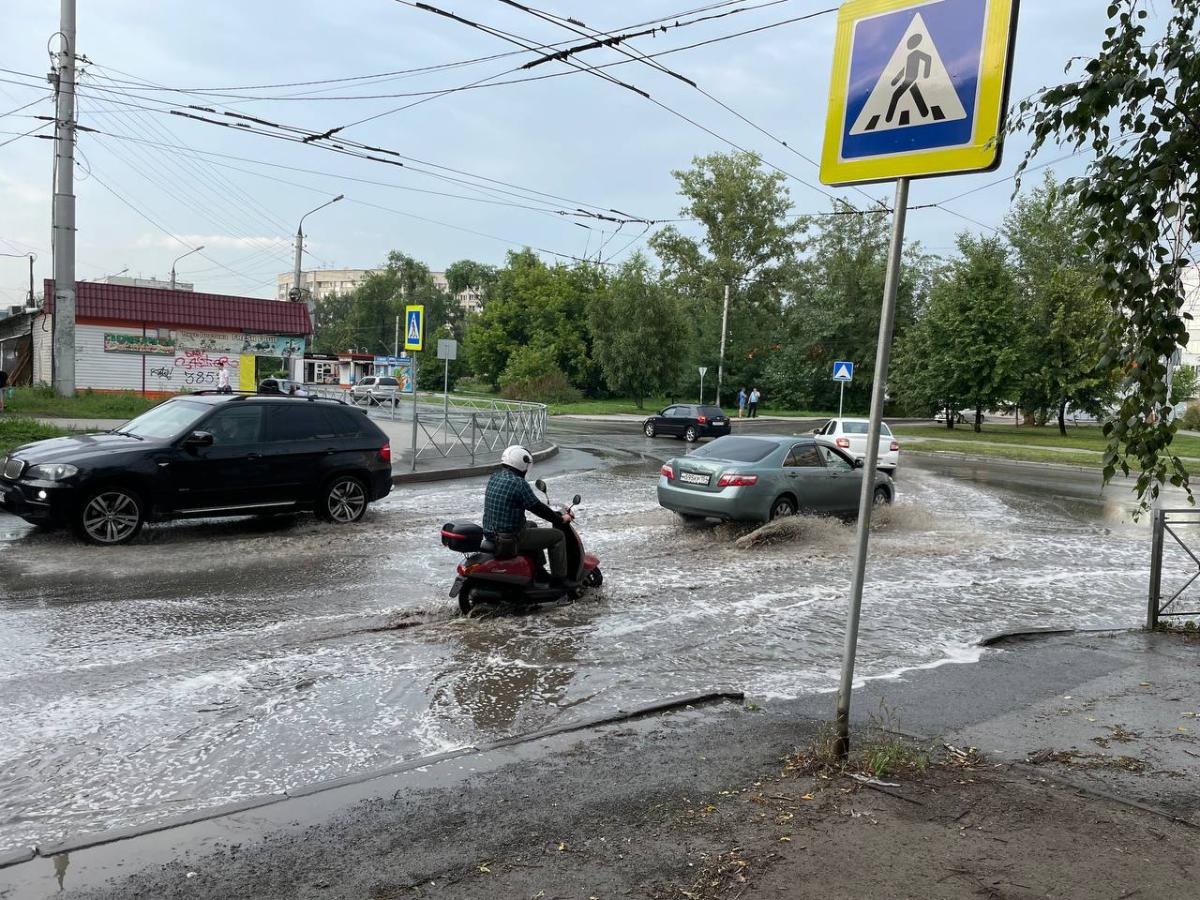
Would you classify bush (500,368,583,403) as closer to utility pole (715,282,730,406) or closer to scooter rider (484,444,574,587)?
utility pole (715,282,730,406)

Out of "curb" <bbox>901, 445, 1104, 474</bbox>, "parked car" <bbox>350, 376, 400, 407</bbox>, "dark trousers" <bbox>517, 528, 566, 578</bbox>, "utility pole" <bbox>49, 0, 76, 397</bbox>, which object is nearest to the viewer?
"dark trousers" <bbox>517, 528, 566, 578</bbox>

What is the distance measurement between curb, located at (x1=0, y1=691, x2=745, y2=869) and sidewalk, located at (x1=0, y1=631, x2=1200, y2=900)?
0.04 meters

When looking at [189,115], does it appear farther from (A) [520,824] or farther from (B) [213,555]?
(A) [520,824]

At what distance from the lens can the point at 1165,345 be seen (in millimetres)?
4621

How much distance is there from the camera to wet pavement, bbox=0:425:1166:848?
493 cm

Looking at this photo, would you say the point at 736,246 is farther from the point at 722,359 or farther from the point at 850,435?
the point at 850,435

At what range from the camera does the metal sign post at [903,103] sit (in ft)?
13.2

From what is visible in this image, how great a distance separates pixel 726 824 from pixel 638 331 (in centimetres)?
5572

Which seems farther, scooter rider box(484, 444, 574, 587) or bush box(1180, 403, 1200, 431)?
bush box(1180, 403, 1200, 431)

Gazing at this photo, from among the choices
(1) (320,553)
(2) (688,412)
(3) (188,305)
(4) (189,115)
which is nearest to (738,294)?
(2) (688,412)

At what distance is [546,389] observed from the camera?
65.6 metres

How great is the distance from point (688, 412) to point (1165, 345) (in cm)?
3184

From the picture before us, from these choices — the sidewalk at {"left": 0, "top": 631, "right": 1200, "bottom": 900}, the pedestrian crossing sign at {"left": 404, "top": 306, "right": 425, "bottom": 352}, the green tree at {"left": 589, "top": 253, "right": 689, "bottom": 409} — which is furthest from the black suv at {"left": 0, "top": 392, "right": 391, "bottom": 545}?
the green tree at {"left": 589, "top": 253, "right": 689, "bottom": 409}

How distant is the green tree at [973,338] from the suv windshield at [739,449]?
38683 mm
